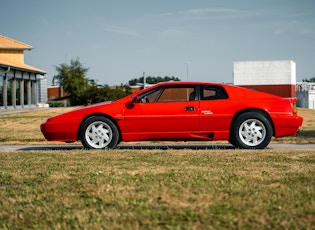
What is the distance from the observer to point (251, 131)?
10.2m

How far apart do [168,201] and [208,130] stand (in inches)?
227

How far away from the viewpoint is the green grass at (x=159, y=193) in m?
3.96

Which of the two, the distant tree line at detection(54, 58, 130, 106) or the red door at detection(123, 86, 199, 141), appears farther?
the distant tree line at detection(54, 58, 130, 106)

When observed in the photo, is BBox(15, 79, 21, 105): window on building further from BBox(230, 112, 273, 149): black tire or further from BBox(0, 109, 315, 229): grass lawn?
BBox(0, 109, 315, 229): grass lawn

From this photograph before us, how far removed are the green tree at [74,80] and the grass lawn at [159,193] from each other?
61231mm

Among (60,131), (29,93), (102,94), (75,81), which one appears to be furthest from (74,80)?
(60,131)

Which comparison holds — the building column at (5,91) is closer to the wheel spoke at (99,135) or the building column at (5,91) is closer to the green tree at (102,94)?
the green tree at (102,94)

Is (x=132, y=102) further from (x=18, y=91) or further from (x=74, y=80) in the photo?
(x=74, y=80)

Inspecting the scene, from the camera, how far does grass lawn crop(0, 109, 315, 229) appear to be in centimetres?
397

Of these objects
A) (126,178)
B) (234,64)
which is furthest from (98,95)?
(126,178)

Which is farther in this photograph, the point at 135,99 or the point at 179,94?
the point at 179,94

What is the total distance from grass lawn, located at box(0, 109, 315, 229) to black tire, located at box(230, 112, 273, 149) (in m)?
1.98

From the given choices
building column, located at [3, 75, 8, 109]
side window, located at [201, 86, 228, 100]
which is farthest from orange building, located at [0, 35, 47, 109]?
side window, located at [201, 86, 228, 100]

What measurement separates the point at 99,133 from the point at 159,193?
17.9 feet
